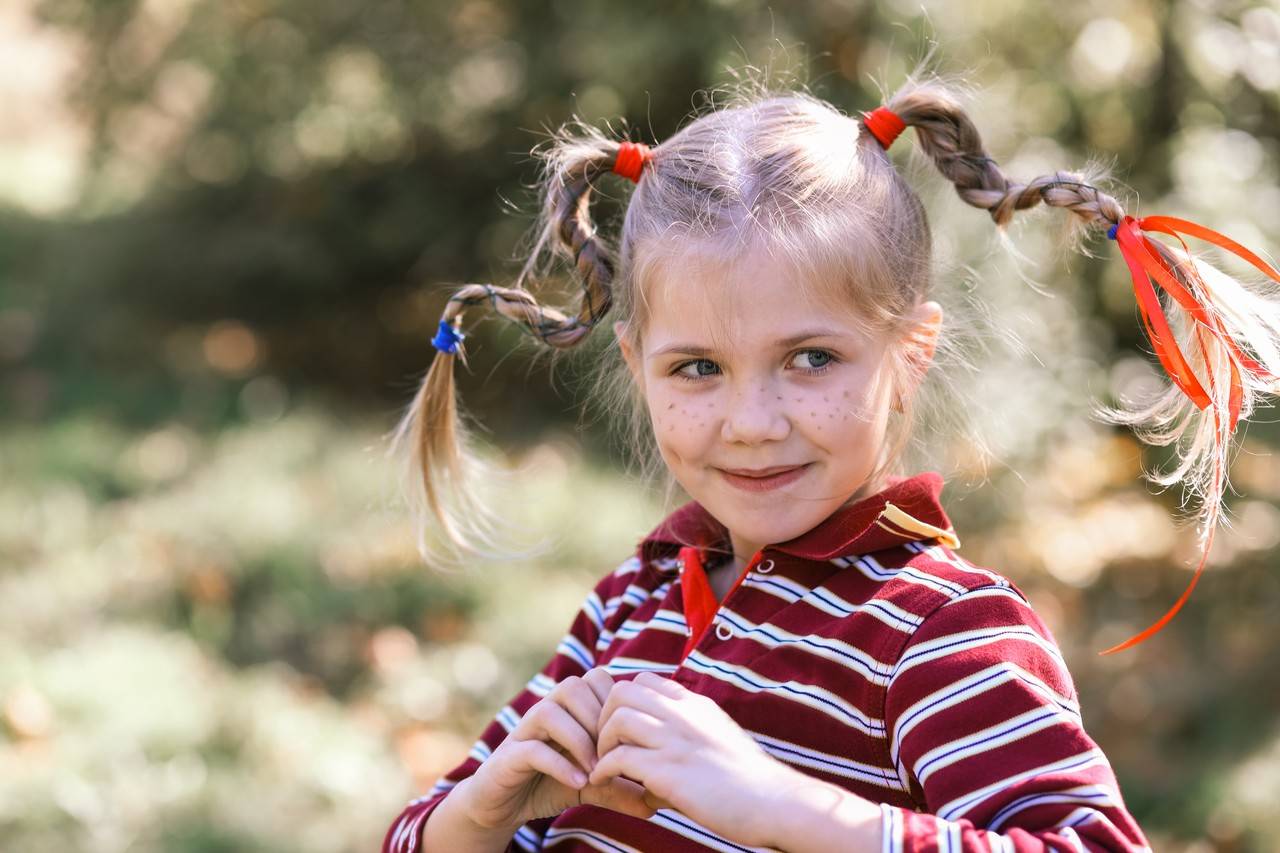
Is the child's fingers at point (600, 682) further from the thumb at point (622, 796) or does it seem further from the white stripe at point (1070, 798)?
the white stripe at point (1070, 798)

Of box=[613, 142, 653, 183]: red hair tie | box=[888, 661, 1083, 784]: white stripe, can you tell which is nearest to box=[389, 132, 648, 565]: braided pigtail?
box=[613, 142, 653, 183]: red hair tie

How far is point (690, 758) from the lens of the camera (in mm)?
1318

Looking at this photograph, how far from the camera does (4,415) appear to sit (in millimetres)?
5551

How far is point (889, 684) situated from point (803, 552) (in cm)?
22

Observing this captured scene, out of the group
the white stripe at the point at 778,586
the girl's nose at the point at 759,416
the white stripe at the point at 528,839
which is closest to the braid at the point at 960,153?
the girl's nose at the point at 759,416

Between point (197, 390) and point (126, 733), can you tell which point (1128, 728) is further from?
point (197, 390)

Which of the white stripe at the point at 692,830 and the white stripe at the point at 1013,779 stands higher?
the white stripe at the point at 1013,779

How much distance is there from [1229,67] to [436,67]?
2953 millimetres

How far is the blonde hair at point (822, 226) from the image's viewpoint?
5.07ft

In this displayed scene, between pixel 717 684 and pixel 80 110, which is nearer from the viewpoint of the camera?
pixel 717 684

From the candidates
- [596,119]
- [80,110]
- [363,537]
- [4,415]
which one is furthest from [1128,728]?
[80,110]

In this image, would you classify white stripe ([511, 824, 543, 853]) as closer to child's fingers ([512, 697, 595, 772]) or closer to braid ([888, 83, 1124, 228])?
child's fingers ([512, 697, 595, 772])

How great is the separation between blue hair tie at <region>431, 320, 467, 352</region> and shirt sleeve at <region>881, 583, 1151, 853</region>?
83 cm

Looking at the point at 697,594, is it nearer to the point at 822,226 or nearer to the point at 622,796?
the point at 622,796
